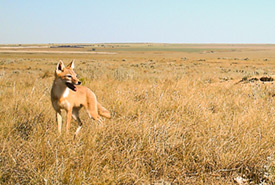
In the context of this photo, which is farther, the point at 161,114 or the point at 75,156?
the point at 161,114

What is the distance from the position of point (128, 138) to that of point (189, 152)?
76 centimetres

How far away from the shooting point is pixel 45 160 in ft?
8.98

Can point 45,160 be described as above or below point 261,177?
above

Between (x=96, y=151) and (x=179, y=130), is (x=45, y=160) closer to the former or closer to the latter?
(x=96, y=151)

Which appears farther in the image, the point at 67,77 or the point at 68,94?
the point at 68,94

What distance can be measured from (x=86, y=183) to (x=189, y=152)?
4.11ft

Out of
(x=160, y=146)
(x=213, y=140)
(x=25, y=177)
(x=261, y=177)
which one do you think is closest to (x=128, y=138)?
(x=160, y=146)

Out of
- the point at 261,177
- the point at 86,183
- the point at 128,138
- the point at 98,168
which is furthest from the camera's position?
the point at 128,138

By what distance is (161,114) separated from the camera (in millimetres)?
4605

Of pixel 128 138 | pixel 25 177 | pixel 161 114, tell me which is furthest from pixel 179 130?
pixel 25 177

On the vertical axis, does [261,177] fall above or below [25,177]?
below

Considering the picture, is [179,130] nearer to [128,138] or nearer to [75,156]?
[128,138]

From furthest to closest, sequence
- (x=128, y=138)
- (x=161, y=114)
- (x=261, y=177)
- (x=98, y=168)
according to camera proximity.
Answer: (x=161, y=114)
(x=128, y=138)
(x=261, y=177)
(x=98, y=168)

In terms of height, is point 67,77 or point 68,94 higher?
point 67,77
